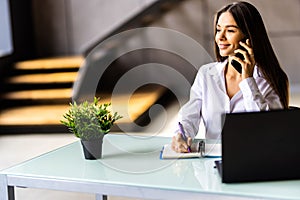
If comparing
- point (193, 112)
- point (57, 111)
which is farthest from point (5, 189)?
point (57, 111)

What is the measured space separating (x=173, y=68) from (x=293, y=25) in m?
1.85

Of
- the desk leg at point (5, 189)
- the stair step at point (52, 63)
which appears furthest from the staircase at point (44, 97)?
the desk leg at point (5, 189)

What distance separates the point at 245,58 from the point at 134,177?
72 cm

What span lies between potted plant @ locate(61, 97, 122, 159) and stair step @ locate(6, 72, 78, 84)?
4388 millimetres

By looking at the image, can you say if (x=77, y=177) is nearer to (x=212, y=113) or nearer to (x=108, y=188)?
(x=108, y=188)

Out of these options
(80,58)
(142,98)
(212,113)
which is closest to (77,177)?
(212,113)

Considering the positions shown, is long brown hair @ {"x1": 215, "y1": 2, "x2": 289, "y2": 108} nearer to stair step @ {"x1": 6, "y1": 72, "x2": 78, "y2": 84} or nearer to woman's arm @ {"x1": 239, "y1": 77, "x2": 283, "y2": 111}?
woman's arm @ {"x1": 239, "y1": 77, "x2": 283, "y2": 111}

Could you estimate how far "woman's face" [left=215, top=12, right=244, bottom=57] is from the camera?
84.0 inches

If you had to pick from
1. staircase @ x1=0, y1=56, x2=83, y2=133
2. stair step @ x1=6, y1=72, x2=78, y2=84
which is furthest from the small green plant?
stair step @ x1=6, y1=72, x2=78, y2=84

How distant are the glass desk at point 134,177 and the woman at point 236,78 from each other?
0.69 feet

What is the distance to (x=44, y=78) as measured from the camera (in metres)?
6.62

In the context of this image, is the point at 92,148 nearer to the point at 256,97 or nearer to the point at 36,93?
the point at 256,97

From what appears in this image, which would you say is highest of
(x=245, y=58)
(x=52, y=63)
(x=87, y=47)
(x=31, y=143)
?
(x=87, y=47)

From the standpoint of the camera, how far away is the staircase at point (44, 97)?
18.6ft
